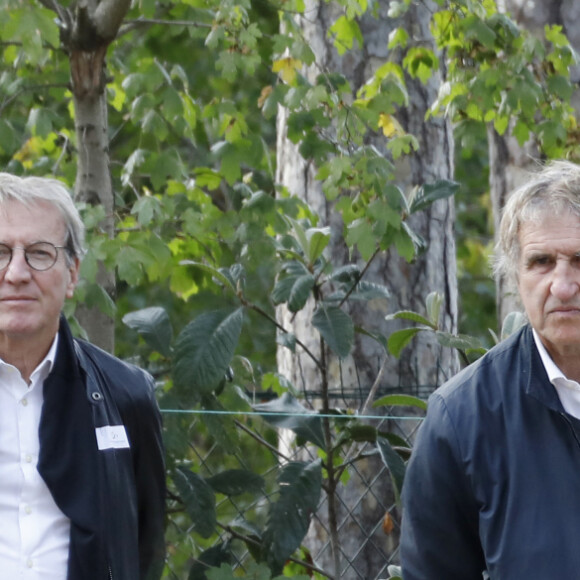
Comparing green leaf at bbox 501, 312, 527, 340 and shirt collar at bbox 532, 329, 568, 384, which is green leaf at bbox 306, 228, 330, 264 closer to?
green leaf at bbox 501, 312, 527, 340

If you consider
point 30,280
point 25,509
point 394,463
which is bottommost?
point 394,463

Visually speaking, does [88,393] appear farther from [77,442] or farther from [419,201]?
[419,201]

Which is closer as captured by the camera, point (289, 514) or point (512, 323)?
point (289, 514)

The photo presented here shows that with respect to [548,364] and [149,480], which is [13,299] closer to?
[149,480]

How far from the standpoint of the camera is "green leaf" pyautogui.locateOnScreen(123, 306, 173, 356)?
3.50m

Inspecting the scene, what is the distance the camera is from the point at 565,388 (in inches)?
97.6

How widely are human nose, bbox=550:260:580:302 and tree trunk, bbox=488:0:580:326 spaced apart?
7.35 feet

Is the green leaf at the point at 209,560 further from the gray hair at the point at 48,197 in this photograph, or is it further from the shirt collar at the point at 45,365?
the gray hair at the point at 48,197

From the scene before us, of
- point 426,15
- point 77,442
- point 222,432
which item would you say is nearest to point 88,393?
point 77,442

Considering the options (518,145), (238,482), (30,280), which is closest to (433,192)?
(238,482)

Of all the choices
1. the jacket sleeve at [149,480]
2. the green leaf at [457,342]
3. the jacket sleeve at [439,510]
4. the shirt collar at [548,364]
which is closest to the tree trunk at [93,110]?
the jacket sleeve at [149,480]

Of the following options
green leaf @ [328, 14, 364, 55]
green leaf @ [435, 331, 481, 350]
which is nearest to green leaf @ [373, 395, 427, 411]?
green leaf @ [435, 331, 481, 350]

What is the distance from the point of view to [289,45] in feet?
12.1

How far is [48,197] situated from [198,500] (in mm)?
1024
